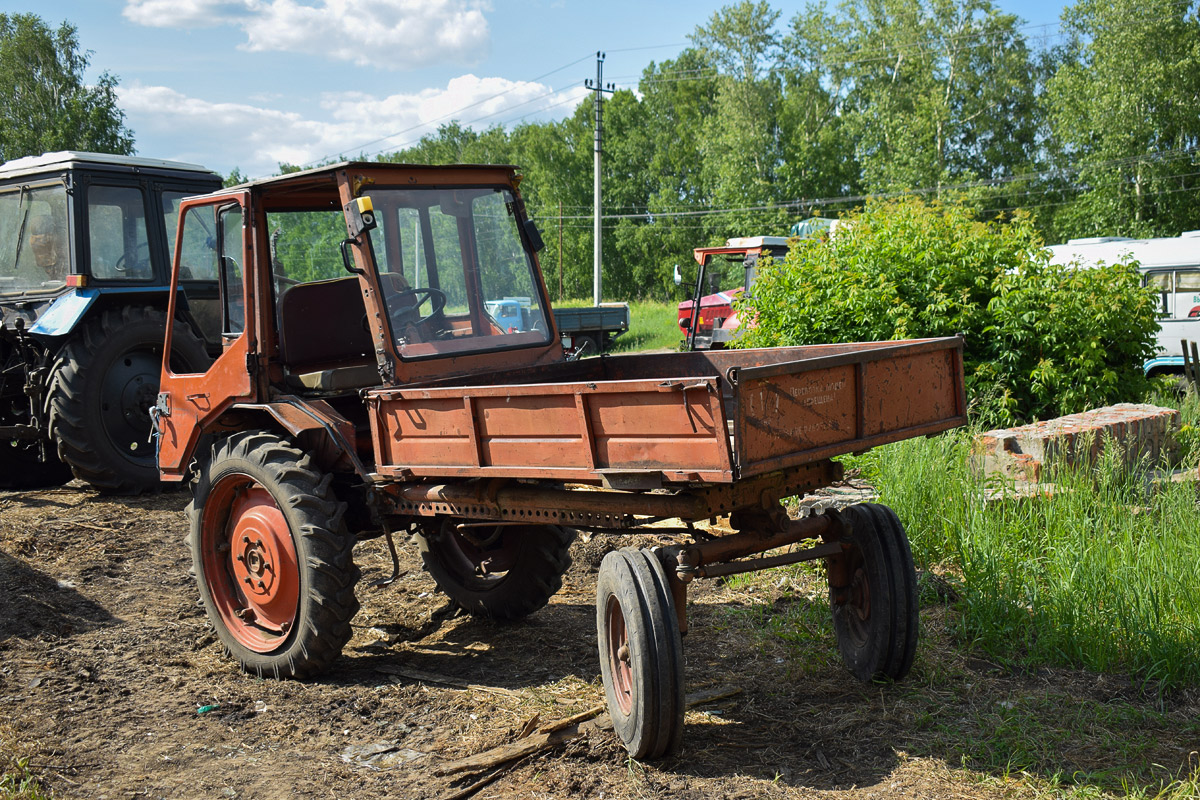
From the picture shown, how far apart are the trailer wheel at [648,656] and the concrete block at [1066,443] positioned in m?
3.59

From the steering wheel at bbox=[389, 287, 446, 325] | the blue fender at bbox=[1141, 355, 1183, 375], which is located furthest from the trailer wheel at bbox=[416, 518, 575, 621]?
the blue fender at bbox=[1141, 355, 1183, 375]

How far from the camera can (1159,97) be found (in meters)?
30.5

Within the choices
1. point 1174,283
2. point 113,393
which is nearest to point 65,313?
point 113,393

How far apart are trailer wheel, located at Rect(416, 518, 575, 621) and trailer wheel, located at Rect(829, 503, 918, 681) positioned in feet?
5.46

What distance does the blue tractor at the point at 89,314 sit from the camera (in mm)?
8297

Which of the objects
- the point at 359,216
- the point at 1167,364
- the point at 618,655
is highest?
the point at 359,216

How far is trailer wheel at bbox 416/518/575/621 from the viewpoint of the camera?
18.1ft

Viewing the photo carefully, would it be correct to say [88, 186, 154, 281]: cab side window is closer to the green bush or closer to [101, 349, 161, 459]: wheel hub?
[101, 349, 161, 459]: wheel hub

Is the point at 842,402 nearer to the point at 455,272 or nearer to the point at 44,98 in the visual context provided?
the point at 455,272

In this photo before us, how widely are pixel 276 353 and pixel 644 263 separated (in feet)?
158

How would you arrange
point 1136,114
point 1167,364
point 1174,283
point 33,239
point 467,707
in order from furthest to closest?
1. point 1136,114
2. point 1174,283
3. point 1167,364
4. point 33,239
5. point 467,707

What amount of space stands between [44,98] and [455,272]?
40.0 meters

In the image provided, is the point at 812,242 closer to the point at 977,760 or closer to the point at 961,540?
the point at 961,540

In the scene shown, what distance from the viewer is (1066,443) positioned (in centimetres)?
647
